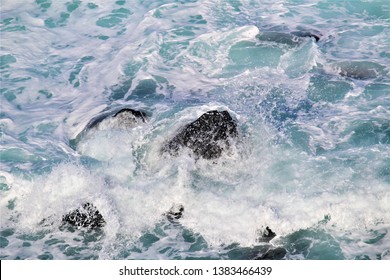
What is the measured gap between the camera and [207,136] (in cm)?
709

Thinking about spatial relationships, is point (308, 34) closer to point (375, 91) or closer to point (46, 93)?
point (375, 91)

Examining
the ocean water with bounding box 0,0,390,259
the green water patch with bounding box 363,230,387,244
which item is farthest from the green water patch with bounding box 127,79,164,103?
the green water patch with bounding box 363,230,387,244

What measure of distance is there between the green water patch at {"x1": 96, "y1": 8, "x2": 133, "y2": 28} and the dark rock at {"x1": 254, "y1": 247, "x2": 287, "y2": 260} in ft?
24.5

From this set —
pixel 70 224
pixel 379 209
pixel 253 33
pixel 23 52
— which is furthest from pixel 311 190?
pixel 23 52

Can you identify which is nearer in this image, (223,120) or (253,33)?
(223,120)

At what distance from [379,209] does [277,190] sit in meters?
1.23

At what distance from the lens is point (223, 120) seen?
726 cm

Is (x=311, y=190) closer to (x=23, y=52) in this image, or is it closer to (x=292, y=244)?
(x=292, y=244)

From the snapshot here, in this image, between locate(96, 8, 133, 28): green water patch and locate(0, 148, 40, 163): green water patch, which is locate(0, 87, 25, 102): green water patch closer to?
locate(0, 148, 40, 163): green water patch

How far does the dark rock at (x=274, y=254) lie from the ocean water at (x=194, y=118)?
3.0 inches

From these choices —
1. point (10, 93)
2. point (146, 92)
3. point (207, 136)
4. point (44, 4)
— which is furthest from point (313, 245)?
point (44, 4)

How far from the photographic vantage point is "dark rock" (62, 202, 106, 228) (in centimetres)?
629

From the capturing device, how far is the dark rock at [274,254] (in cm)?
567

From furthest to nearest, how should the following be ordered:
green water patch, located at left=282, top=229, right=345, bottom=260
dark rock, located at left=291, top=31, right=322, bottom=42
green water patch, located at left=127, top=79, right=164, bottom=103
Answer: dark rock, located at left=291, top=31, right=322, bottom=42 < green water patch, located at left=127, top=79, right=164, bottom=103 < green water patch, located at left=282, top=229, right=345, bottom=260
